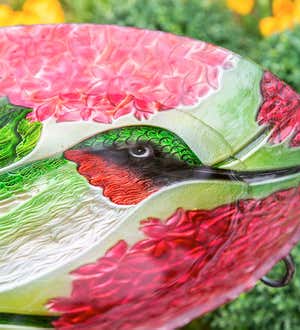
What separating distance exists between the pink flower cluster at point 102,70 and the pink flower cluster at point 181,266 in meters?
0.29

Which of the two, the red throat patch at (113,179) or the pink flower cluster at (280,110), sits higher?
the pink flower cluster at (280,110)

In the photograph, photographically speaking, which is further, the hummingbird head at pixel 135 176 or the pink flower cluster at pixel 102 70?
the pink flower cluster at pixel 102 70

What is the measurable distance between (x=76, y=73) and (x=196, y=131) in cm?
27

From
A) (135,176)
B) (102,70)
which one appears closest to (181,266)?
(135,176)

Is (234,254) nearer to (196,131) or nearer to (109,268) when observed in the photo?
(109,268)

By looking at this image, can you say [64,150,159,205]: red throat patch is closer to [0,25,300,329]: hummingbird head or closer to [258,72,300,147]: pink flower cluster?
[0,25,300,329]: hummingbird head

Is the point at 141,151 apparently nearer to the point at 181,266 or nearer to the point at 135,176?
the point at 135,176

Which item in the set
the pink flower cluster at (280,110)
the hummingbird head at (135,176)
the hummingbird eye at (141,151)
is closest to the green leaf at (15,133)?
the hummingbird head at (135,176)

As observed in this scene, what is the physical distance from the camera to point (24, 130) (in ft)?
3.78

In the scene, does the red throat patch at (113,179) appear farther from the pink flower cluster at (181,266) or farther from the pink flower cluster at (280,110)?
the pink flower cluster at (280,110)

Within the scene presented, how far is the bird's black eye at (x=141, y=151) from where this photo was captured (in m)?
1.08

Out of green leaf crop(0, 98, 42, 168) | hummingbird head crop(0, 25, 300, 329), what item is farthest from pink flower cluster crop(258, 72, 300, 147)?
green leaf crop(0, 98, 42, 168)

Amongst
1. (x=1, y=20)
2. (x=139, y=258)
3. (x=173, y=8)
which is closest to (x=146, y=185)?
(x=139, y=258)

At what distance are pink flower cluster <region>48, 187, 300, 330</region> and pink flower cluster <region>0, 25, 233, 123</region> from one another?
29 centimetres
